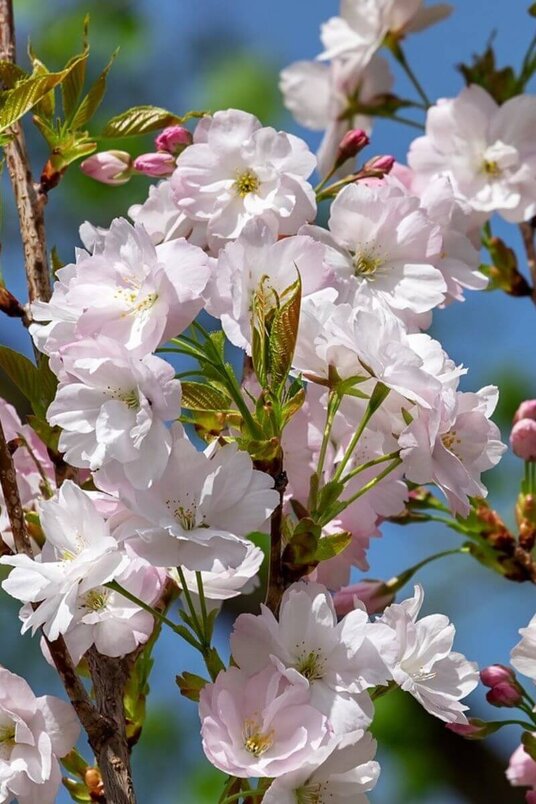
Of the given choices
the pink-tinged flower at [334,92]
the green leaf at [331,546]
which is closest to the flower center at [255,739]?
the green leaf at [331,546]

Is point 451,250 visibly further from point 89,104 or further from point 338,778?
point 338,778

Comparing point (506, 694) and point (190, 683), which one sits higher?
point (190, 683)

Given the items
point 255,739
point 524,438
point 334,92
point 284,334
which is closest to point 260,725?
point 255,739

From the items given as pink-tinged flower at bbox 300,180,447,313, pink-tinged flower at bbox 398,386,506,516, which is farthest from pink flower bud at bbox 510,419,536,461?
pink-tinged flower at bbox 398,386,506,516

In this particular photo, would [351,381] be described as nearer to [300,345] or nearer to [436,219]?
[300,345]

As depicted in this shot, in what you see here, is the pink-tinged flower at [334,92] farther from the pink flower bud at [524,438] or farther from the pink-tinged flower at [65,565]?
the pink-tinged flower at [65,565]

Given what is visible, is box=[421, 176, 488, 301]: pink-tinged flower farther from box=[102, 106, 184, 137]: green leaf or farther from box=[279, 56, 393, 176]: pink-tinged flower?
box=[279, 56, 393, 176]: pink-tinged flower

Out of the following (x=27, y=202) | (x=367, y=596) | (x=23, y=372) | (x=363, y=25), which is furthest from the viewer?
(x=363, y=25)
